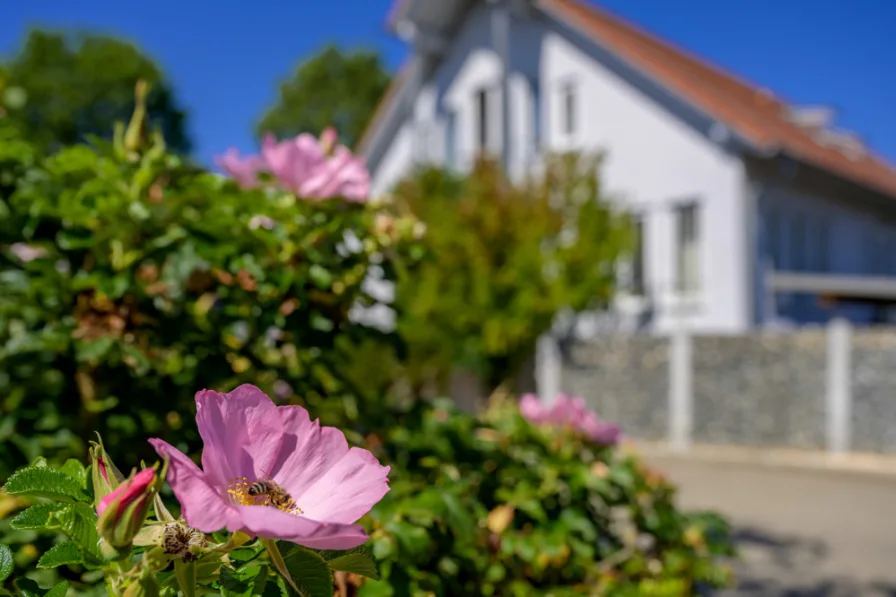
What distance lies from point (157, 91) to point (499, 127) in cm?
1397

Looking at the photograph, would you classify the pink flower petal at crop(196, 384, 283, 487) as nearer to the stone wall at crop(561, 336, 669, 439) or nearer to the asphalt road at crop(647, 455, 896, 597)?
the asphalt road at crop(647, 455, 896, 597)

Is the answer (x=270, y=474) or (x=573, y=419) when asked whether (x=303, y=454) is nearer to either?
(x=270, y=474)

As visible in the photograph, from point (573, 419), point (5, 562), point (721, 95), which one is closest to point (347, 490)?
point (5, 562)

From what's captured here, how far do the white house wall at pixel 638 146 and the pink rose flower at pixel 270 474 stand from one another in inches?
546

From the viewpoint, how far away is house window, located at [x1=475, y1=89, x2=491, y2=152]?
57.7 ft

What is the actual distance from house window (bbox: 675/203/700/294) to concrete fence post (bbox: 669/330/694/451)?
145 cm

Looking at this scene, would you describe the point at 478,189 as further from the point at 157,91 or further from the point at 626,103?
the point at 157,91

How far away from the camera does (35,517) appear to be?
29.8 inches

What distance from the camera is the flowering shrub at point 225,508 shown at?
0.67 m

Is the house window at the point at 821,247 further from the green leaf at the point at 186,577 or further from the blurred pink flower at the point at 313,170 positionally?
the green leaf at the point at 186,577

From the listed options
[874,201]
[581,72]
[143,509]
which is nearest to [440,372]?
[581,72]

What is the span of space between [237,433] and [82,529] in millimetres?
149

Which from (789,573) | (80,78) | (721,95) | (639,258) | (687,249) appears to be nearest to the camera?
(789,573)

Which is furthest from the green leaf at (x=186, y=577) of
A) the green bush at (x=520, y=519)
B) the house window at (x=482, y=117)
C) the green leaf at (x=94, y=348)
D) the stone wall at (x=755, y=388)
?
the house window at (x=482, y=117)
